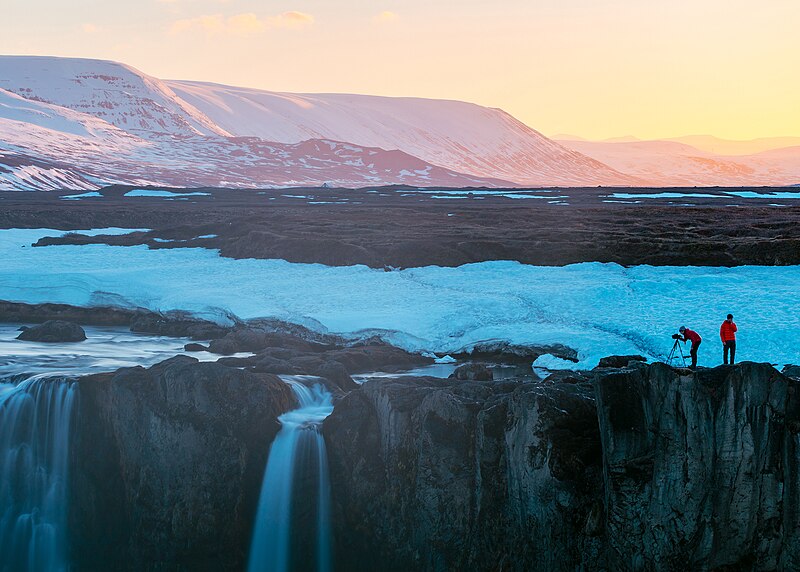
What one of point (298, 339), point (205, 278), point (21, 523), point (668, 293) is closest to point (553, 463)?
point (21, 523)

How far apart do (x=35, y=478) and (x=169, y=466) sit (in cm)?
329

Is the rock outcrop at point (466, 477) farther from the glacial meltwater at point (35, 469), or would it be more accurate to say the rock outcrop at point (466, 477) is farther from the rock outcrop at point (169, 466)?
the glacial meltwater at point (35, 469)

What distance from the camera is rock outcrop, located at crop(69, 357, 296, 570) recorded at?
20.1 meters

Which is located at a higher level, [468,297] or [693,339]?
[693,339]

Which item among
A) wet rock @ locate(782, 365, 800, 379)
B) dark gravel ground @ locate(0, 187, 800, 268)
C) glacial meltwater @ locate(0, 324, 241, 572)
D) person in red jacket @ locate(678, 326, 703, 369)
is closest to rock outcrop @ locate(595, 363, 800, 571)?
wet rock @ locate(782, 365, 800, 379)

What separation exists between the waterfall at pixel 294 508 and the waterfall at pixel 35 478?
4.67m

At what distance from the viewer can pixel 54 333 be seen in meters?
30.9

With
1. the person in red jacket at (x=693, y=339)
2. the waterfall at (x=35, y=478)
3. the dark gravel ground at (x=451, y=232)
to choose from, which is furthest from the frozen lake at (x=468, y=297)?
the waterfall at (x=35, y=478)

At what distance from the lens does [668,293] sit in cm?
3462

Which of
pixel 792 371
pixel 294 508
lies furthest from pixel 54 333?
pixel 792 371

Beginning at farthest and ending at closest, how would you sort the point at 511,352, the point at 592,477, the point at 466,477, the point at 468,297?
the point at 468,297
the point at 511,352
the point at 466,477
the point at 592,477

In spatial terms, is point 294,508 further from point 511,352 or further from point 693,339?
point 693,339

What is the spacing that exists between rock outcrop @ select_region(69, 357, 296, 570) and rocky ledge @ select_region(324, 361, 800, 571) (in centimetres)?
283

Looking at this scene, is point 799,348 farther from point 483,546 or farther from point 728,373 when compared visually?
point 483,546
